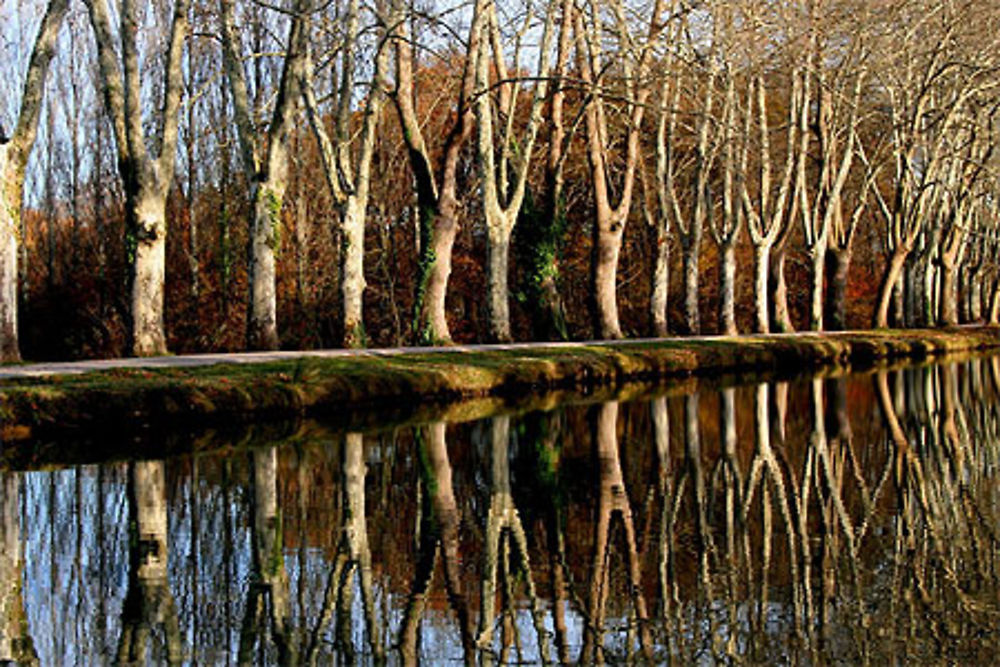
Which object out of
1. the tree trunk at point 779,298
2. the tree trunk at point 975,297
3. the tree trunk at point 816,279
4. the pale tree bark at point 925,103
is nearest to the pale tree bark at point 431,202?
the pale tree bark at point 925,103

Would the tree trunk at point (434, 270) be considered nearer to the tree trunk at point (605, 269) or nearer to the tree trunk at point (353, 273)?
the tree trunk at point (353, 273)

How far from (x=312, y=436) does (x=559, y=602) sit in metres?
9.86

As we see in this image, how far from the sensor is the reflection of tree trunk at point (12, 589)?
6234 mm

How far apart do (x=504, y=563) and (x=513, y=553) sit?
1.07ft

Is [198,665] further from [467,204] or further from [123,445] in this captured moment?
[467,204]

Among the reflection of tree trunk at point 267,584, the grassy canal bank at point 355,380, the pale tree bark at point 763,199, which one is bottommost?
the reflection of tree trunk at point 267,584

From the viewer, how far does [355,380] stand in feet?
69.2

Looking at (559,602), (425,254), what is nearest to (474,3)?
(425,254)

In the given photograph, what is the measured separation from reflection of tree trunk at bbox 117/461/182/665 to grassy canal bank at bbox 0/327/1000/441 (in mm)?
5181

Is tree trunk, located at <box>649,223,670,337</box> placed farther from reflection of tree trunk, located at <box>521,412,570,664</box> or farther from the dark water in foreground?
the dark water in foreground

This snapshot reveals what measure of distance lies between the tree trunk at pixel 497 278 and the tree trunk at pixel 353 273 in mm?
3213

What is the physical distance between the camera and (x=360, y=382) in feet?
69.3

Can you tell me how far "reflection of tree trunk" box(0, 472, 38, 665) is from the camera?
6.23 metres

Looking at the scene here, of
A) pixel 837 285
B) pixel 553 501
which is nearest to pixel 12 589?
→ pixel 553 501
